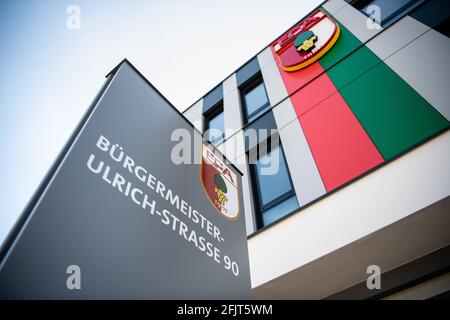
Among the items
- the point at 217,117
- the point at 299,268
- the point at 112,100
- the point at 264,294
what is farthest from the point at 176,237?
the point at 217,117

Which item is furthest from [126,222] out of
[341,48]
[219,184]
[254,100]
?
[254,100]

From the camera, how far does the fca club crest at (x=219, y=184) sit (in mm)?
1920

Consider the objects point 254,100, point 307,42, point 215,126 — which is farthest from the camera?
point 215,126

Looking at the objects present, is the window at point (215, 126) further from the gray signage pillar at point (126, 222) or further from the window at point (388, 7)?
the gray signage pillar at point (126, 222)

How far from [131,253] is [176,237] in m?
0.30

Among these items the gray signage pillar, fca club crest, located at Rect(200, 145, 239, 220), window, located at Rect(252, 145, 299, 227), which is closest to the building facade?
window, located at Rect(252, 145, 299, 227)

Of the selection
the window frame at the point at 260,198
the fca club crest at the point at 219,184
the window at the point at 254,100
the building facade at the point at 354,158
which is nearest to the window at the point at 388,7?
the building facade at the point at 354,158

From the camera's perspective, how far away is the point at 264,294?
3729mm

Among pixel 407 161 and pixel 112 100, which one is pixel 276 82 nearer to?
pixel 407 161

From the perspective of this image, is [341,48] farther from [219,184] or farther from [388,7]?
[219,184]

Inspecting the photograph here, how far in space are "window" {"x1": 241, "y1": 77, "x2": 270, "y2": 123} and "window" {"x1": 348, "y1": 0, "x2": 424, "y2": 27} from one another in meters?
2.84

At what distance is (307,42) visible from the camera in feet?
21.3

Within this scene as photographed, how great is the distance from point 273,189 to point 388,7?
4728 mm

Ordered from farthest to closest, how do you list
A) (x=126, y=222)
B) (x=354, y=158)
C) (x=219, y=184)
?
1. (x=354, y=158)
2. (x=219, y=184)
3. (x=126, y=222)
